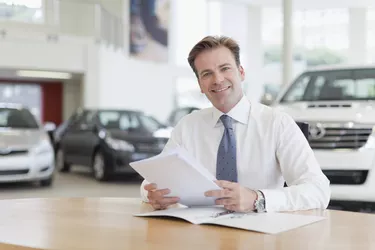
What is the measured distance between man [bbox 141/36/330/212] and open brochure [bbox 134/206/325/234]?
217mm

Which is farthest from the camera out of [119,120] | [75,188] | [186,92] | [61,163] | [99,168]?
[186,92]

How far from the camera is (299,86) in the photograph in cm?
625

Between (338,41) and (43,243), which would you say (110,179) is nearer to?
(43,243)

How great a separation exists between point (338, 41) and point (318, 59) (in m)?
0.90

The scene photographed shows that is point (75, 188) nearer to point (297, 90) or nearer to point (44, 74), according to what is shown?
point (297, 90)

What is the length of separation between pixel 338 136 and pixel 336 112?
0.81ft

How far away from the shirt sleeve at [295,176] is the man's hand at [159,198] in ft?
1.01

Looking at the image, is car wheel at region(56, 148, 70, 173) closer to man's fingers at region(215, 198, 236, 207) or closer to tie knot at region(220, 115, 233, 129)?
tie knot at region(220, 115, 233, 129)

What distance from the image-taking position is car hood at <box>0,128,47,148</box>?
7.67 m

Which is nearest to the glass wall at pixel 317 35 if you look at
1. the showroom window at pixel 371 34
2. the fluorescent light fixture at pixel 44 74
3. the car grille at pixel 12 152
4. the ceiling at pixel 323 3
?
the ceiling at pixel 323 3

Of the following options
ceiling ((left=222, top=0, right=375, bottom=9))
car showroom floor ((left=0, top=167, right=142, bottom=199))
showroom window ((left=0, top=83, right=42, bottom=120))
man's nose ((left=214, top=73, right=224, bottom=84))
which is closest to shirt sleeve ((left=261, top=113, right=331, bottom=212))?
man's nose ((left=214, top=73, right=224, bottom=84))

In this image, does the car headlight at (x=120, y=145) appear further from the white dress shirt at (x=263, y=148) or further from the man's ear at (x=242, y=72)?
the man's ear at (x=242, y=72)

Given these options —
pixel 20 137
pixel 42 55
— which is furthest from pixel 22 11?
pixel 20 137

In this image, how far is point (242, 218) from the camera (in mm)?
1776
